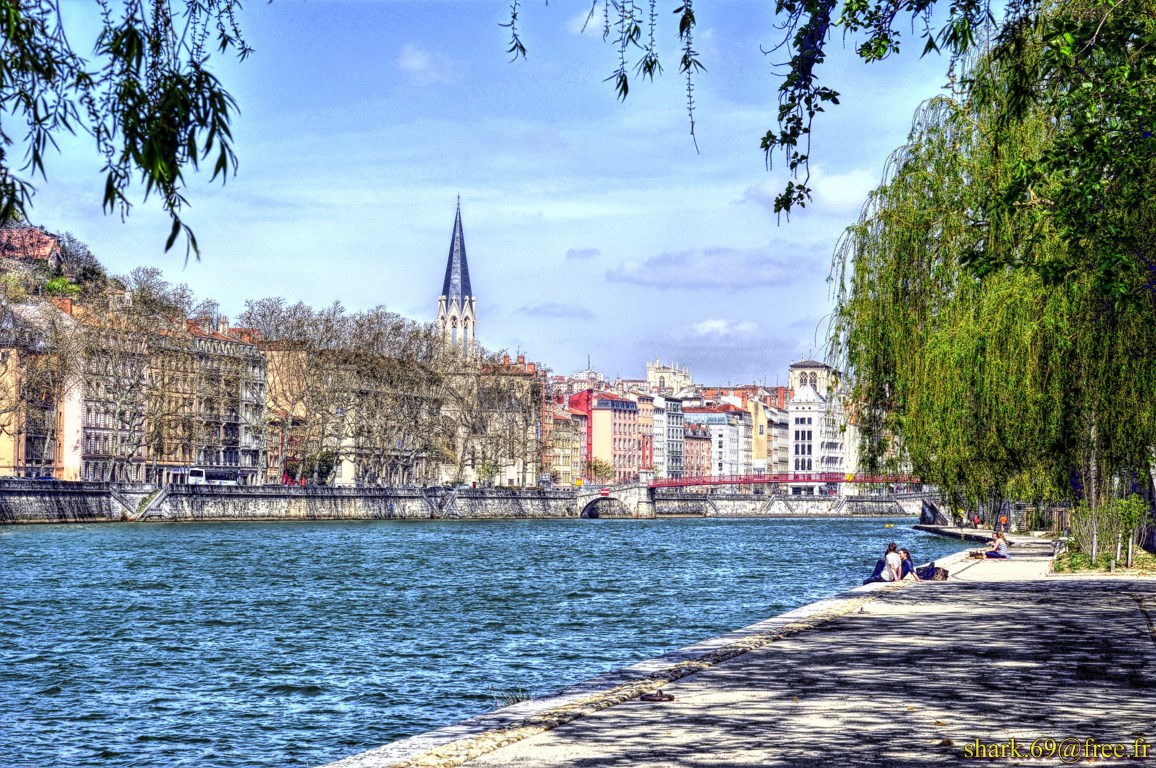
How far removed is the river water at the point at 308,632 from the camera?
62.0ft

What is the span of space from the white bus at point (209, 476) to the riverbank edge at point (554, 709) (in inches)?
4063

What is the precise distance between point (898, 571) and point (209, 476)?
96.5 metres

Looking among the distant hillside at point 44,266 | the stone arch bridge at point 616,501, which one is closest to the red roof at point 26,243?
the distant hillside at point 44,266

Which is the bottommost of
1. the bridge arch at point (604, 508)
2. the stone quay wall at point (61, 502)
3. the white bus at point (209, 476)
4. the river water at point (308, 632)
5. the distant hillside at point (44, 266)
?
the river water at point (308, 632)

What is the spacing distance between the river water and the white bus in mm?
49169

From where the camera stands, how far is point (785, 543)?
85.1 meters

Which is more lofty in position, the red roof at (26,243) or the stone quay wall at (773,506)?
the red roof at (26,243)

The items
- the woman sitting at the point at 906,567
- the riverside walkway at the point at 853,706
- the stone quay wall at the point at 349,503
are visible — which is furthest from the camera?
the stone quay wall at the point at 349,503

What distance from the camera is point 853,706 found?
12.1 metres

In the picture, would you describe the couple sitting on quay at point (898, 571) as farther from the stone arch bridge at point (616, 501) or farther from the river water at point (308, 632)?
the stone arch bridge at point (616, 501)

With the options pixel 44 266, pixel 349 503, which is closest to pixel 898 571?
pixel 44 266

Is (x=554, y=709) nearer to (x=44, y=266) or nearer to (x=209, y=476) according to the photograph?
(x=44, y=266)

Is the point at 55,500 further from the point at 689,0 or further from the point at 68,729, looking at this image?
the point at 689,0

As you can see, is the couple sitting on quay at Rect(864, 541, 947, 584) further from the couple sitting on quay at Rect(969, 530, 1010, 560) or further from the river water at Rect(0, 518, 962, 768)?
the couple sitting on quay at Rect(969, 530, 1010, 560)
